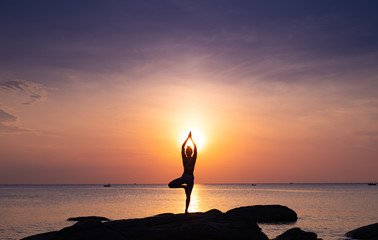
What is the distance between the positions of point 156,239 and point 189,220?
218cm

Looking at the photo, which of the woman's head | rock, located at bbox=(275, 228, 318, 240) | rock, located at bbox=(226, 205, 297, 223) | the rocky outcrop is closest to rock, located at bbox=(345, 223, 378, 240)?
rock, located at bbox=(275, 228, 318, 240)

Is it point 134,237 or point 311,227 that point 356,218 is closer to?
point 311,227

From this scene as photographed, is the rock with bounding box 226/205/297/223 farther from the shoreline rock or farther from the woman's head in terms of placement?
the woman's head

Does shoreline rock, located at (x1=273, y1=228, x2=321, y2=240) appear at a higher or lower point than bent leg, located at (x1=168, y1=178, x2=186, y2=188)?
lower

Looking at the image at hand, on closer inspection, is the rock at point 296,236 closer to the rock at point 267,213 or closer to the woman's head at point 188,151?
the rock at point 267,213

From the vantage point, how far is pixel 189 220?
19125 mm

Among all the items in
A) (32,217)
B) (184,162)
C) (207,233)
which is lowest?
(32,217)

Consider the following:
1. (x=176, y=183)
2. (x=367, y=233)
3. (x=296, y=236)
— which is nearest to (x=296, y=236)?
(x=296, y=236)

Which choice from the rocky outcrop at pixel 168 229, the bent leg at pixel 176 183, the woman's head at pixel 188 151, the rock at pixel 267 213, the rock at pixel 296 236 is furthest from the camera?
the rock at pixel 267 213

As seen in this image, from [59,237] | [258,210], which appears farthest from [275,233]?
[59,237]

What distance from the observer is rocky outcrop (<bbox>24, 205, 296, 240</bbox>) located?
1709 centimetres

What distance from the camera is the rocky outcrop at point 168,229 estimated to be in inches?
673

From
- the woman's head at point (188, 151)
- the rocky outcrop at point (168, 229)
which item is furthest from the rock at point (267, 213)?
the woman's head at point (188, 151)

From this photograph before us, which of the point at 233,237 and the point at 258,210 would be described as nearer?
the point at 233,237
